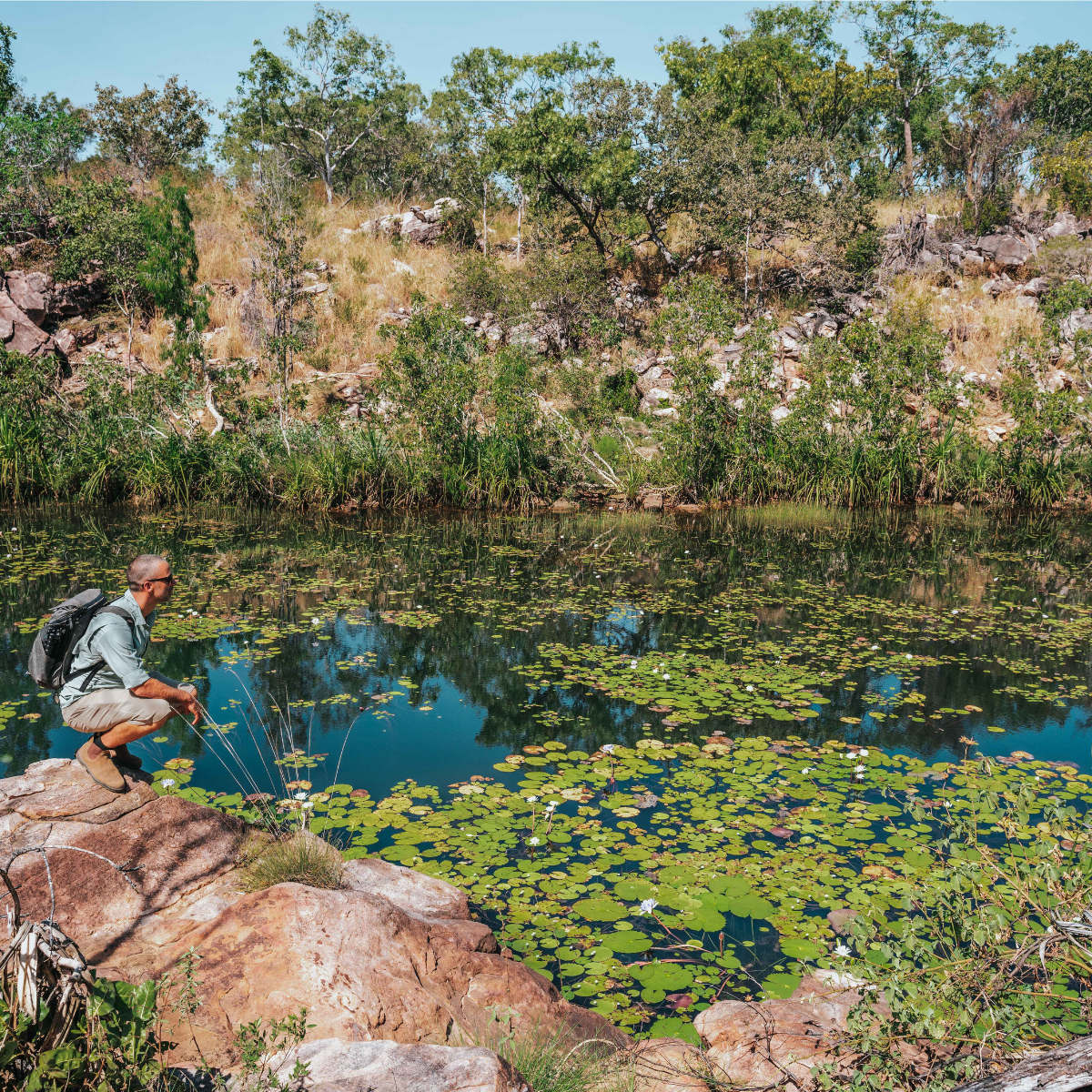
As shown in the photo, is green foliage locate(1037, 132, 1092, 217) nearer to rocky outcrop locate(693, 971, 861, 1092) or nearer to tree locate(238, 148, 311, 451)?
tree locate(238, 148, 311, 451)

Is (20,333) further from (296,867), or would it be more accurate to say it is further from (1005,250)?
(1005,250)

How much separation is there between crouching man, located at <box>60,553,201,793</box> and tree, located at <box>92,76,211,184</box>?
91.1ft

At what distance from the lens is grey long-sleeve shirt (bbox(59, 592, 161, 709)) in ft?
14.6

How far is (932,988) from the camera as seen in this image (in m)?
2.63

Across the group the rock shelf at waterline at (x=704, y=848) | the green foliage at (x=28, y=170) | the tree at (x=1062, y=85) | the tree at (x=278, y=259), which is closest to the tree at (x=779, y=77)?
the tree at (x=1062, y=85)

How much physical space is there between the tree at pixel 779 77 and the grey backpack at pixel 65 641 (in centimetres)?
2760

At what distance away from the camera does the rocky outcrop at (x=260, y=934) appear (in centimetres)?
305

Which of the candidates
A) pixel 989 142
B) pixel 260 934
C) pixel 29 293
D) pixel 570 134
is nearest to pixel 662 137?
pixel 570 134

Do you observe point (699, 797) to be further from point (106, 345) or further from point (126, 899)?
point (106, 345)

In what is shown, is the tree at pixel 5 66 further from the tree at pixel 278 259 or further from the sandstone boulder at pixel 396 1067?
the sandstone boulder at pixel 396 1067

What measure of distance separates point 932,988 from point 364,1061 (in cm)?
180

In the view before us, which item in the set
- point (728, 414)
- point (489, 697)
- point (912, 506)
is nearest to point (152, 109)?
point (728, 414)

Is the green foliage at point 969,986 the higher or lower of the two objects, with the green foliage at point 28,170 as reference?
lower

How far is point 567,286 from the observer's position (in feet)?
76.7
